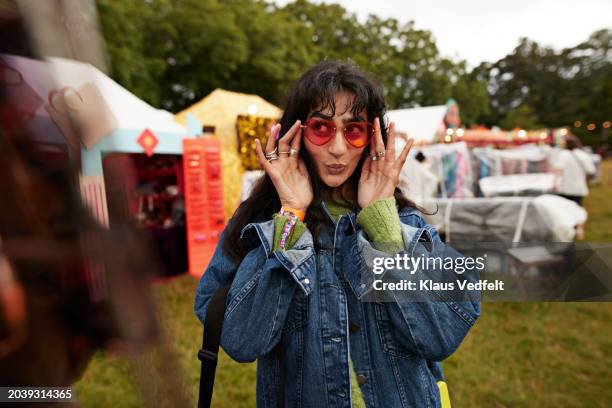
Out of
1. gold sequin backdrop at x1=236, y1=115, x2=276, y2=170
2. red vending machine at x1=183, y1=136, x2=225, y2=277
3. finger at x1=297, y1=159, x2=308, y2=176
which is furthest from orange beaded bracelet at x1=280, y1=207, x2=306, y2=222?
gold sequin backdrop at x1=236, y1=115, x2=276, y2=170

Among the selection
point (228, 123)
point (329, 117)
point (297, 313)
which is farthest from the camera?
point (228, 123)

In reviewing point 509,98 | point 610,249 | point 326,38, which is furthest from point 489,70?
point 610,249

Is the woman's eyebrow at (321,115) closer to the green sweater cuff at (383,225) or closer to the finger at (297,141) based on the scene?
the finger at (297,141)

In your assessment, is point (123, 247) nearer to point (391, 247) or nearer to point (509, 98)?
point (391, 247)

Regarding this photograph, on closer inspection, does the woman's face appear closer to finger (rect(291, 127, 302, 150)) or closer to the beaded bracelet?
finger (rect(291, 127, 302, 150))

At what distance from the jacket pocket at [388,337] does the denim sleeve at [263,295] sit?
229mm

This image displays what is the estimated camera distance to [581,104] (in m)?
30.5

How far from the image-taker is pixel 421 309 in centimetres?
100

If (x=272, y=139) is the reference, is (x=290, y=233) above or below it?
below

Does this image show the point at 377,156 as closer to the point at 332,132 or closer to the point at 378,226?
the point at 332,132

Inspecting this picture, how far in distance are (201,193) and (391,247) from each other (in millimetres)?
4925

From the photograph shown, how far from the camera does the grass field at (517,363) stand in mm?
2902

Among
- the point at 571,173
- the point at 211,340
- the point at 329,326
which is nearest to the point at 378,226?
the point at 329,326

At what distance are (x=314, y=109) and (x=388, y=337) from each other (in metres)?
0.77
